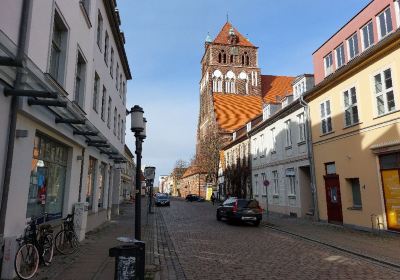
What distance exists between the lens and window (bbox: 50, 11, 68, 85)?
10820 millimetres

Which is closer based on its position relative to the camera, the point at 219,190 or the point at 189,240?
the point at 189,240

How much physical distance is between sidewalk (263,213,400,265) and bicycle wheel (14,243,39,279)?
28.9ft

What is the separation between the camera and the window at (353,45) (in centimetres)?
1825

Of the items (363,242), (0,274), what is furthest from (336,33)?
(0,274)

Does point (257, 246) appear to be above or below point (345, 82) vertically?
below

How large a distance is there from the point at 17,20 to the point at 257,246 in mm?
10050

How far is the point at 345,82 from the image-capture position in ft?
60.8

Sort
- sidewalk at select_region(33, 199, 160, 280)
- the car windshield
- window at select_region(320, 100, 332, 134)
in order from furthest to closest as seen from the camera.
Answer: the car windshield, window at select_region(320, 100, 332, 134), sidewalk at select_region(33, 199, 160, 280)

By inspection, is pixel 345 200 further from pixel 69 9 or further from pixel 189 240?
pixel 69 9

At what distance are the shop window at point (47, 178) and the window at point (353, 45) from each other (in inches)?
567

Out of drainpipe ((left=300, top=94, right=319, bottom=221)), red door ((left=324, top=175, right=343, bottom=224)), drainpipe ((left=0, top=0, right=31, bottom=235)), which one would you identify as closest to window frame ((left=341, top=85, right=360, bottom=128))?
red door ((left=324, top=175, right=343, bottom=224))

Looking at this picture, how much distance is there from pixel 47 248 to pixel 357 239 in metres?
11.2

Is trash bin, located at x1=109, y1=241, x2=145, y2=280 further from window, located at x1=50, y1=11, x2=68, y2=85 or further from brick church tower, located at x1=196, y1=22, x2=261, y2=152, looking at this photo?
brick church tower, located at x1=196, y1=22, x2=261, y2=152

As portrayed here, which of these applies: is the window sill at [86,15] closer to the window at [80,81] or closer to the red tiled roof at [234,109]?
the window at [80,81]
